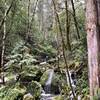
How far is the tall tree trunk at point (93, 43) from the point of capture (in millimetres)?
5219

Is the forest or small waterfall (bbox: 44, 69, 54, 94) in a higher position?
the forest

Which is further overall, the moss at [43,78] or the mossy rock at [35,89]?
the moss at [43,78]

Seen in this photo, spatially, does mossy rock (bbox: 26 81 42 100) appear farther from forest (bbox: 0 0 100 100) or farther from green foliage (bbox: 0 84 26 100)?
green foliage (bbox: 0 84 26 100)

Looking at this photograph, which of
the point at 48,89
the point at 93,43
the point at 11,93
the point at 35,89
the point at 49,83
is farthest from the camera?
the point at 49,83

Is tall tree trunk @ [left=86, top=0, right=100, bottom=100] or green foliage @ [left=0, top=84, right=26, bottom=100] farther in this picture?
green foliage @ [left=0, top=84, right=26, bottom=100]

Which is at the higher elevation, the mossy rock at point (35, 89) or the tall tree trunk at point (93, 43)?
the tall tree trunk at point (93, 43)

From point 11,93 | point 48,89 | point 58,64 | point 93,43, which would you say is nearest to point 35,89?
point 11,93

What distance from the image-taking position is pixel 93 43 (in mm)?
5289

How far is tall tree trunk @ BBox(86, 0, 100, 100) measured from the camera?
17.1ft

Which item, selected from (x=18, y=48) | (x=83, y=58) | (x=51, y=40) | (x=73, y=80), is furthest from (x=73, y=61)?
(x=51, y=40)

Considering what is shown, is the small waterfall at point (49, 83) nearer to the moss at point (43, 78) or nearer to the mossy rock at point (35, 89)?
the moss at point (43, 78)

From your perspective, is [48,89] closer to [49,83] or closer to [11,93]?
[49,83]

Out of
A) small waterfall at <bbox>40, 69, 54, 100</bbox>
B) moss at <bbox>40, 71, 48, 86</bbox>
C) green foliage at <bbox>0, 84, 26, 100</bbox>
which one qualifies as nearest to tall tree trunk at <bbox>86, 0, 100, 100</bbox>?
green foliage at <bbox>0, 84, 26, 100</bbox>

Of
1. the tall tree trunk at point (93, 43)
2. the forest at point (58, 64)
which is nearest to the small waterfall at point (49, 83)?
the forest at point (58, 64)
